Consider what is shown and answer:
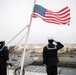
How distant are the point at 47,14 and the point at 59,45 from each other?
69 centimetres

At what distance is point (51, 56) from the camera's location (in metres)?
3.82

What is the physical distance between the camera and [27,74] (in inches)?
188

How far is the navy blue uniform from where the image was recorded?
379cm

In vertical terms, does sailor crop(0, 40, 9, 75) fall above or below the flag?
below

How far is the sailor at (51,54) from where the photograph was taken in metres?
3.78

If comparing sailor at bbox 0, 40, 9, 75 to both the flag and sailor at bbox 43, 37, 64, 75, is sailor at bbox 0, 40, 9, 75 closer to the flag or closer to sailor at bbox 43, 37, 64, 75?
sailor at bbox 43, 37, 64, 75

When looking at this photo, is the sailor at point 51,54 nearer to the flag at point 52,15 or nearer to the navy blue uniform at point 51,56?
the navy blue uniform at point 51,56

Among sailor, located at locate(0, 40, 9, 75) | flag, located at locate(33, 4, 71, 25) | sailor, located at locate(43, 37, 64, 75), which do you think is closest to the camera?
flag, located at locate(33, 4, 71, 25)

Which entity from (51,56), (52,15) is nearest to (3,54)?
(51,56)

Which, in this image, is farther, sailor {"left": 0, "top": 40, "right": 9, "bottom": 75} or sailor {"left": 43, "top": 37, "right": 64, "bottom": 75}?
sailor {"left": 0, "top": 40, "right": 9, "bottom": 75}

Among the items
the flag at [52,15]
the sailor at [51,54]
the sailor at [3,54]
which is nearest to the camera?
the flag at [52,15]

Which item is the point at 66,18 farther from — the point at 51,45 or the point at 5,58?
the point at 5,58

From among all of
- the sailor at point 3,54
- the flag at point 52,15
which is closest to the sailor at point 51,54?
the flag at point 52,15

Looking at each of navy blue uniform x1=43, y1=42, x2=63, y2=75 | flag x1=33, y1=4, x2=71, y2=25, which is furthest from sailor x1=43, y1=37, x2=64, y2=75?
flag x1=33, y1=4, x2=71, y2=25
